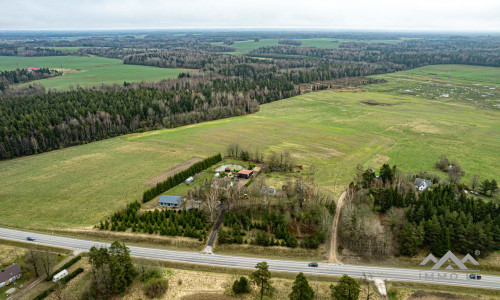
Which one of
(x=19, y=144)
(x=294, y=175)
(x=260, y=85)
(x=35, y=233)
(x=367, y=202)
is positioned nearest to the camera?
(x=35, y=233)

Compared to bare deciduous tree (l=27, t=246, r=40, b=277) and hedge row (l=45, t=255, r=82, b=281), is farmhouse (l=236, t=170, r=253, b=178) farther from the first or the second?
bare deciduous tree (l=27, t=246, r=40, b=277)

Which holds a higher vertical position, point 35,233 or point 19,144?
point 19,144

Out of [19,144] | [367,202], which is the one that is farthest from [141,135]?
[367,202]

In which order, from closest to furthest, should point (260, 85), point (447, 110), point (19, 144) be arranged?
point (19, 144), point (447, 110), point (260, 85)

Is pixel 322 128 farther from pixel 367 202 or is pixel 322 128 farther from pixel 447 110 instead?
Result: pixel 447 110

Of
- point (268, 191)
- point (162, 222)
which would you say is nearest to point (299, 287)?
point (268, 191)

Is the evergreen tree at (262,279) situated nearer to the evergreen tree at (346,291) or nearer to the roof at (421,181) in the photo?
the evergreen tree at (346,291)

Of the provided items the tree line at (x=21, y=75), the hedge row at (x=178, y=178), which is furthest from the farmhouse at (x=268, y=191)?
the tree line at (x=21, y=75)

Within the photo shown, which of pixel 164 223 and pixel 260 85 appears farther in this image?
pixel 260 85
